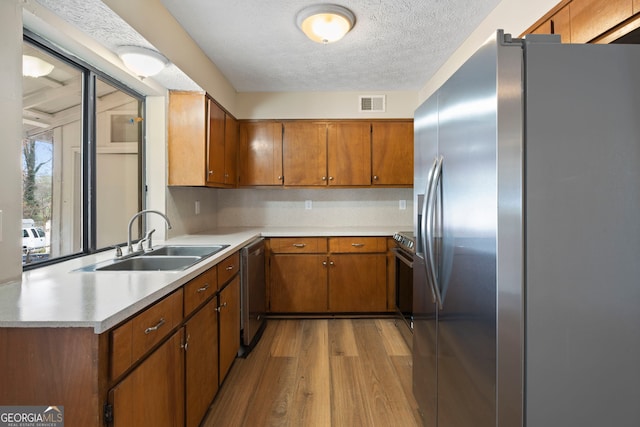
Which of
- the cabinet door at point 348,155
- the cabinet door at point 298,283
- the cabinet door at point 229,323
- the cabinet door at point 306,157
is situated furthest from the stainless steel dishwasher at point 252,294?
the cabinet door at point 348,155

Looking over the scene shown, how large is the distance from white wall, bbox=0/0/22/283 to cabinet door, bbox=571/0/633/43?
234 cm

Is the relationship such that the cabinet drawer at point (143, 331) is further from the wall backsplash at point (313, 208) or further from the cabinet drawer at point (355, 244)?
the wall backsplash at point (313, 208)

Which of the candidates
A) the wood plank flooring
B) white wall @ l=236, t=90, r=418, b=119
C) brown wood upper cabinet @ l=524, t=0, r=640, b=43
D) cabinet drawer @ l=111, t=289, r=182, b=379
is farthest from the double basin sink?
brown wood upper cabinet @ l=524, t=0, r=640, b=43

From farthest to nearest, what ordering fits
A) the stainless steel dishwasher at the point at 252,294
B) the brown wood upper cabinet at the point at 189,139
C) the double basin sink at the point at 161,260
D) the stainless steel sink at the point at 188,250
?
the brown wood upper cabinet at the point at 189,139
the stainless steel dishwasher at the point at 252,294
the stainless steel sink at the point at 188,250
the double basin sink at the point at 161,260

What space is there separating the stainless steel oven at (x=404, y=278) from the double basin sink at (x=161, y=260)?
146cm

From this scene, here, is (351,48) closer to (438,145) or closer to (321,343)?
(438,145)

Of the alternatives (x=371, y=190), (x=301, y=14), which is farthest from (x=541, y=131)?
(x=371, y=190)

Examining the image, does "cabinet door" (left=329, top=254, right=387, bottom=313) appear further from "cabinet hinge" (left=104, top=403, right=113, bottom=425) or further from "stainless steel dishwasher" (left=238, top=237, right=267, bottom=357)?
"cabinet hinge" (left=104, top=403, right=113, bottom=425)

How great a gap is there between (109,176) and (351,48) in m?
2.07

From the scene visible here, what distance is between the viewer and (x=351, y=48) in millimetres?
2561

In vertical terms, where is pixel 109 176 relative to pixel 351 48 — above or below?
below

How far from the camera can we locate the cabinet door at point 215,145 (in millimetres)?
2717

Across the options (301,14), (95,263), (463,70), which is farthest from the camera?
(301,14)

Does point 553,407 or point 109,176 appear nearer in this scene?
point 553,407
